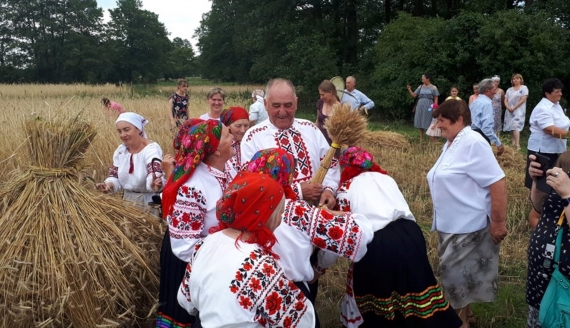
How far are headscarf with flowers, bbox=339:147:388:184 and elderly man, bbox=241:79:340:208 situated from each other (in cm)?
12

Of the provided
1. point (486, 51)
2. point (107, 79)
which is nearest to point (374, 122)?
point (486, 51)

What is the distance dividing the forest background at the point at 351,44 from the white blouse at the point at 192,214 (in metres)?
13.2

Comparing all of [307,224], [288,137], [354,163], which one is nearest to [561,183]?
[354,163]

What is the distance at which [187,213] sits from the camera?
2.35 m

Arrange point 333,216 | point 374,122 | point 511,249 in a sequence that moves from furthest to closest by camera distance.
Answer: point 374,122, point 511,249, point 333,216

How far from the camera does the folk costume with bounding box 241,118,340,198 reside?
3.23 m

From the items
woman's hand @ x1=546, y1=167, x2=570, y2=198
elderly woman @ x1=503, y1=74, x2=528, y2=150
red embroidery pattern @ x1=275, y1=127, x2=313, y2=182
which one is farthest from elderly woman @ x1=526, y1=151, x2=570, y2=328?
elderly woman @ x1=503, y1=74, x2=528, y2=150

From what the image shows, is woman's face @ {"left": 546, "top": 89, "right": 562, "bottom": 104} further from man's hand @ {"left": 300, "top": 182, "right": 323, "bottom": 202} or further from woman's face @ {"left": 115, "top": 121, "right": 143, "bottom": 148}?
woman's face @ {"left": 115, "top": 121, "right": 143, "bottom": 148}

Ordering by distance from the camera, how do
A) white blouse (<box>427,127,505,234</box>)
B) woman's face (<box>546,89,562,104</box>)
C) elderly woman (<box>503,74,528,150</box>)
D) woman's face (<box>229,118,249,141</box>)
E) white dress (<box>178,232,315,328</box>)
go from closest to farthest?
1. white dress (<box>178,232,315,328</box>)
2. white blouse (<box>427,127,505,234</box>)
3. woman's face (<box>229,118,249,141</box>)
4. woman's face (<box>546,89,562,104</box>)
5. elderly woman (<box>503,74,528,150</box>)

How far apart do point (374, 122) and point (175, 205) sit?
15.1 metres

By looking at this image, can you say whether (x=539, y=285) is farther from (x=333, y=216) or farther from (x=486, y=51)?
(x=486, y=51)

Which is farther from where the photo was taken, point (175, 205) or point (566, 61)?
point (566, 61)

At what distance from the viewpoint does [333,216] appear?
2.27 meters

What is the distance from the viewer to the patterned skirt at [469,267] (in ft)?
10.5
